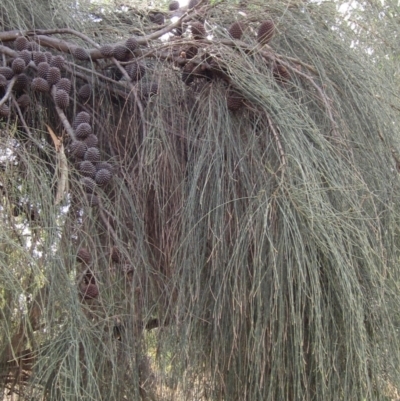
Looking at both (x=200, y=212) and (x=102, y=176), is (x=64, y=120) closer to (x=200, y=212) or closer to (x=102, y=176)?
(x=102, y=176)

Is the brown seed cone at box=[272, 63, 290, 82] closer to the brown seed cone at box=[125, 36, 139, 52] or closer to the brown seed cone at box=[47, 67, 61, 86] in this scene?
the brown seed cone at box=[125, 36, 139, 52]

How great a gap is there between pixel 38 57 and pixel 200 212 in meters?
0.33

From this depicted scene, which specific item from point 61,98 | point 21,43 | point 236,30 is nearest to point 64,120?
point 61,98

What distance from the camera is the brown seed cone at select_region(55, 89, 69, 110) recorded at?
2.98ft

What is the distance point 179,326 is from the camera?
2.79ft

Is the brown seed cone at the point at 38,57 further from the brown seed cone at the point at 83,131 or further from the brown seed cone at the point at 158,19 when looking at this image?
the brown seed cone at the point at 158,19

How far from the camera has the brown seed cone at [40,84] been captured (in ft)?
3.01

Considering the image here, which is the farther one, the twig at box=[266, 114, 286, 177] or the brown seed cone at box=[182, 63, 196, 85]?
the brown seed cone at box=[182, 63, 196, 85]

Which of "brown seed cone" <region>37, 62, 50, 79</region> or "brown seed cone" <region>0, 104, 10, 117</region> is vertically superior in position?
"brown seed cone" <region>37, 62, 50, 79</region>

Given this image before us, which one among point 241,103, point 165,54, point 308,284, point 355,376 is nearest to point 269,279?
point 308,284

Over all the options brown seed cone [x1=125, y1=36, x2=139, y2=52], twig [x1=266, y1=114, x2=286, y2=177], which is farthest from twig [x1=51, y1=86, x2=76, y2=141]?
twig [x1=266, y1=114, x2=286, y2=177]

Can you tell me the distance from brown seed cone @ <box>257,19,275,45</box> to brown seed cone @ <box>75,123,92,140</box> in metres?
0.29

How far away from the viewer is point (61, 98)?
0.91m

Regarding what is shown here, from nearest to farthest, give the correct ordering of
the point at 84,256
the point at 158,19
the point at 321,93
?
the point at 84,256 < the point at 321,93 < the point at 158,19
